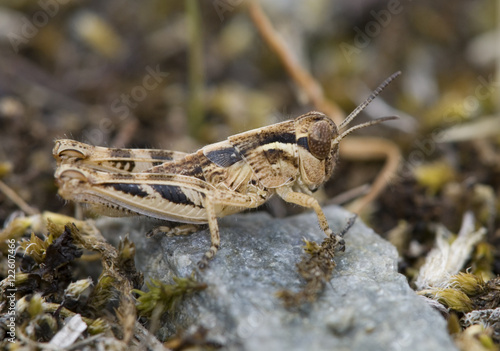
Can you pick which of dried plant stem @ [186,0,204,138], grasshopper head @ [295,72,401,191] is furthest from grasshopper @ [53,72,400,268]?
dried plant stem @ [186,0,204,138]

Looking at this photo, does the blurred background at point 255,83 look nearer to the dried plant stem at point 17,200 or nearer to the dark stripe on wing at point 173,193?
the dried plant stem at point 17,200

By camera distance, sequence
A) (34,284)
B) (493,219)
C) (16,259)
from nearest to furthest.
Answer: (34,284) → (16,259) → (493,219)

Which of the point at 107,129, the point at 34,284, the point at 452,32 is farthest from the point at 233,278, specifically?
the point at 452,32

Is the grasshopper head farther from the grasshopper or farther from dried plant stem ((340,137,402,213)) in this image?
dried plant stem ((340,137,402,213))

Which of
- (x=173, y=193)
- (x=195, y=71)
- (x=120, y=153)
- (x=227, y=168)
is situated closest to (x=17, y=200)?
(x=120, y=153)

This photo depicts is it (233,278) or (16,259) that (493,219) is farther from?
(16,259)

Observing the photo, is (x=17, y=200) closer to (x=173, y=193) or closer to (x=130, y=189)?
(x=130, y=189)

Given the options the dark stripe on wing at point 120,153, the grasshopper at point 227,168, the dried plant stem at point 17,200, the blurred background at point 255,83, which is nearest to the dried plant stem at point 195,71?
the blurred background at point 255,83
